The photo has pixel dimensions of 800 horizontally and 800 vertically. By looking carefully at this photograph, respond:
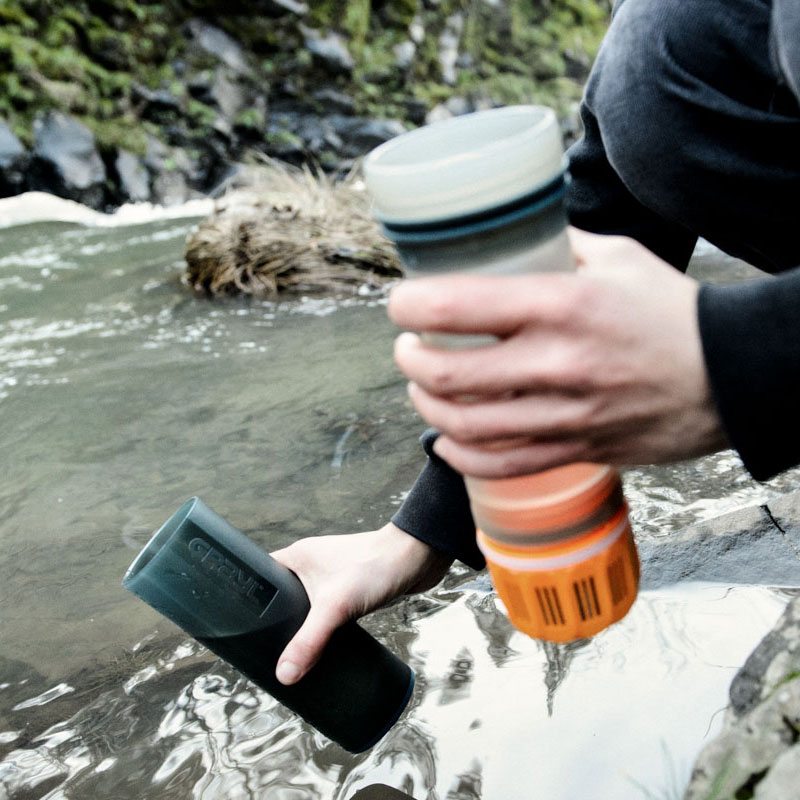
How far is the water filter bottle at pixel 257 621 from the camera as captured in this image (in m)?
0.96

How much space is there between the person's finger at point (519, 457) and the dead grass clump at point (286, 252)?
145 inches

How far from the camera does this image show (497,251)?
63 cm

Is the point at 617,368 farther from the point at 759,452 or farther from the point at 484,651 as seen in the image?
the point at 484,651

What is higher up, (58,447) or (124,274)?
(58,447)

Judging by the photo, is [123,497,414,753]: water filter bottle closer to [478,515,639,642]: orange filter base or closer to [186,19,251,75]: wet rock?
[478,515,639,642]: orange filter base

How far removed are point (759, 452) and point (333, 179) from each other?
5.38m

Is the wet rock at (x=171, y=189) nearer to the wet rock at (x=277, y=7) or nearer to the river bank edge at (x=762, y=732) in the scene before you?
the wet rock at (x=277, y=7)

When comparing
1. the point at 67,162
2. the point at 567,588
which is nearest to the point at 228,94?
the point at 67,162

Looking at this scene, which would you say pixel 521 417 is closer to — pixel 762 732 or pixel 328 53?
pixel 762 732

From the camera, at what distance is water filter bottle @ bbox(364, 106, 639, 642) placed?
0.60 m

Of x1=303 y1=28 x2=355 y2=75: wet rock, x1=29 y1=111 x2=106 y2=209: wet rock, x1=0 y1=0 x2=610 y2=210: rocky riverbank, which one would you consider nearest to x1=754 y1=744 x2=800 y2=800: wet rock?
x1=0 y1=0 x2=610 y2=210: rocky riverbank

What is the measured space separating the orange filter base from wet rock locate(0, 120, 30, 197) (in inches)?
403

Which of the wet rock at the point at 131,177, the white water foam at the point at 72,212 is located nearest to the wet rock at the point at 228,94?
the wet rock at the point at 131,177

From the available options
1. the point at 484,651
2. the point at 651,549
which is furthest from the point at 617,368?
the point at 651,549
